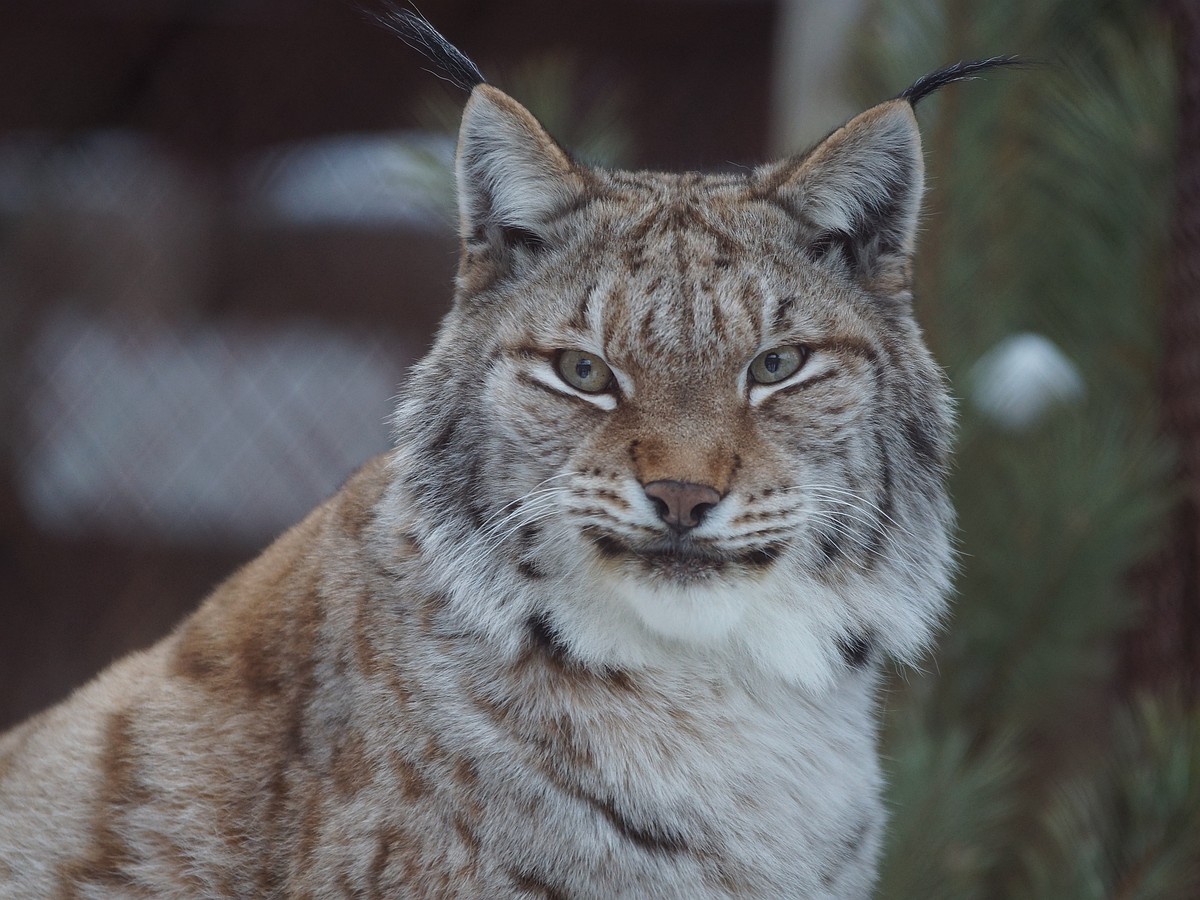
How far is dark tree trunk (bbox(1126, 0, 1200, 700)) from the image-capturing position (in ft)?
9.96

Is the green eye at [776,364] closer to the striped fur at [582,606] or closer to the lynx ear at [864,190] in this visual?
the striped fur at [582,606]

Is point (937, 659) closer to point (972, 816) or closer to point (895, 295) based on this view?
point (972, 816)

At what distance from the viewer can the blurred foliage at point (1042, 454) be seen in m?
2.68

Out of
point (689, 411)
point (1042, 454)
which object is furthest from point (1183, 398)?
point (689, 411)

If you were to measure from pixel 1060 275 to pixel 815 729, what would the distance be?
A: 1858mm

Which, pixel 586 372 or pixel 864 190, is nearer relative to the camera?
pixel 586 372

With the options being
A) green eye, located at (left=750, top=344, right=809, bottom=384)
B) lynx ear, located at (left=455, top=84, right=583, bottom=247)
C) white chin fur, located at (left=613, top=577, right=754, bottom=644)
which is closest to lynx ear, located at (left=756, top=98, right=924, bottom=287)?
green eye, located at (left=750, top=344, right=809, bottom=384)

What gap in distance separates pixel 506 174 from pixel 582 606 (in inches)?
27.8

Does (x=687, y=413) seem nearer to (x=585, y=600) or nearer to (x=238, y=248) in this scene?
(x=585, y=600)

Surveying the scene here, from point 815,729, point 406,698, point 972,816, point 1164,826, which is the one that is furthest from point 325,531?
point 1164,826

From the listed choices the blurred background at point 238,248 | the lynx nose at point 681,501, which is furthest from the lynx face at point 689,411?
the blurred background at point 238,248

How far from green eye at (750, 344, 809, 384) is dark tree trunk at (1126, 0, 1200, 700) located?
163cm

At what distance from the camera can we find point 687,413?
177 cm

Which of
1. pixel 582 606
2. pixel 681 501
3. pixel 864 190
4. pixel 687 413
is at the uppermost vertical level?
pixel 864 190
